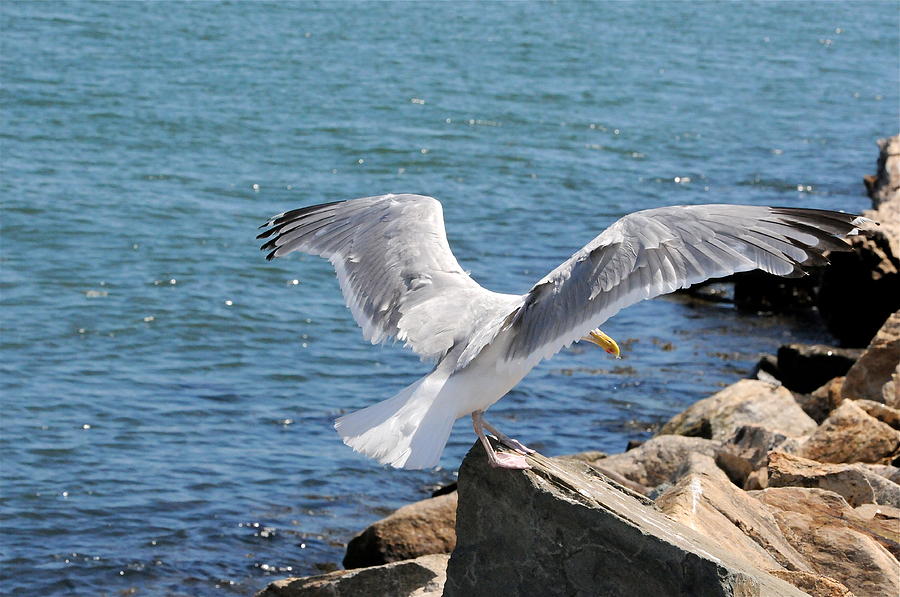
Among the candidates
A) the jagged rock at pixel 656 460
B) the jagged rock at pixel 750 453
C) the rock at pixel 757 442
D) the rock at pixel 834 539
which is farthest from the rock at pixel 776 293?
the rock at pixel 834 539

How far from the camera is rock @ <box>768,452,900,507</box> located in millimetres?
7594

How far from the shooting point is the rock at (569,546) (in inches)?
202

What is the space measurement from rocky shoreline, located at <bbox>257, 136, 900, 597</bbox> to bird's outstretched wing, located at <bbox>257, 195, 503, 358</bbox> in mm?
809

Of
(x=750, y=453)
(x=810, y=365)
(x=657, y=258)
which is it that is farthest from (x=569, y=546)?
(x=810, y=365)

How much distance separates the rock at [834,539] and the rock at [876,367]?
130 inches

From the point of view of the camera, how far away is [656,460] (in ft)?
31.2

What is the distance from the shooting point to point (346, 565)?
8609 millimetres

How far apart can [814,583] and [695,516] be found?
0.61m

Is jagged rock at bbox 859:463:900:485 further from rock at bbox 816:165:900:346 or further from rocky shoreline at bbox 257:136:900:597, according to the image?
rock at bbox 816:165:900:346

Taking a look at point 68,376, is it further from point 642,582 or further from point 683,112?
point 683,112

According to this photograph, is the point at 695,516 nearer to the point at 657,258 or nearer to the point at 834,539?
the point at 834,539

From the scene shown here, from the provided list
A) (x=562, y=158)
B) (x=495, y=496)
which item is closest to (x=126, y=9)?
(x=562, y=158)

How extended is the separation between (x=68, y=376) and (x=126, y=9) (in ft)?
65.1

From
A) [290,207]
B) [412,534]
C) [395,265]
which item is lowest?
[290,207]
